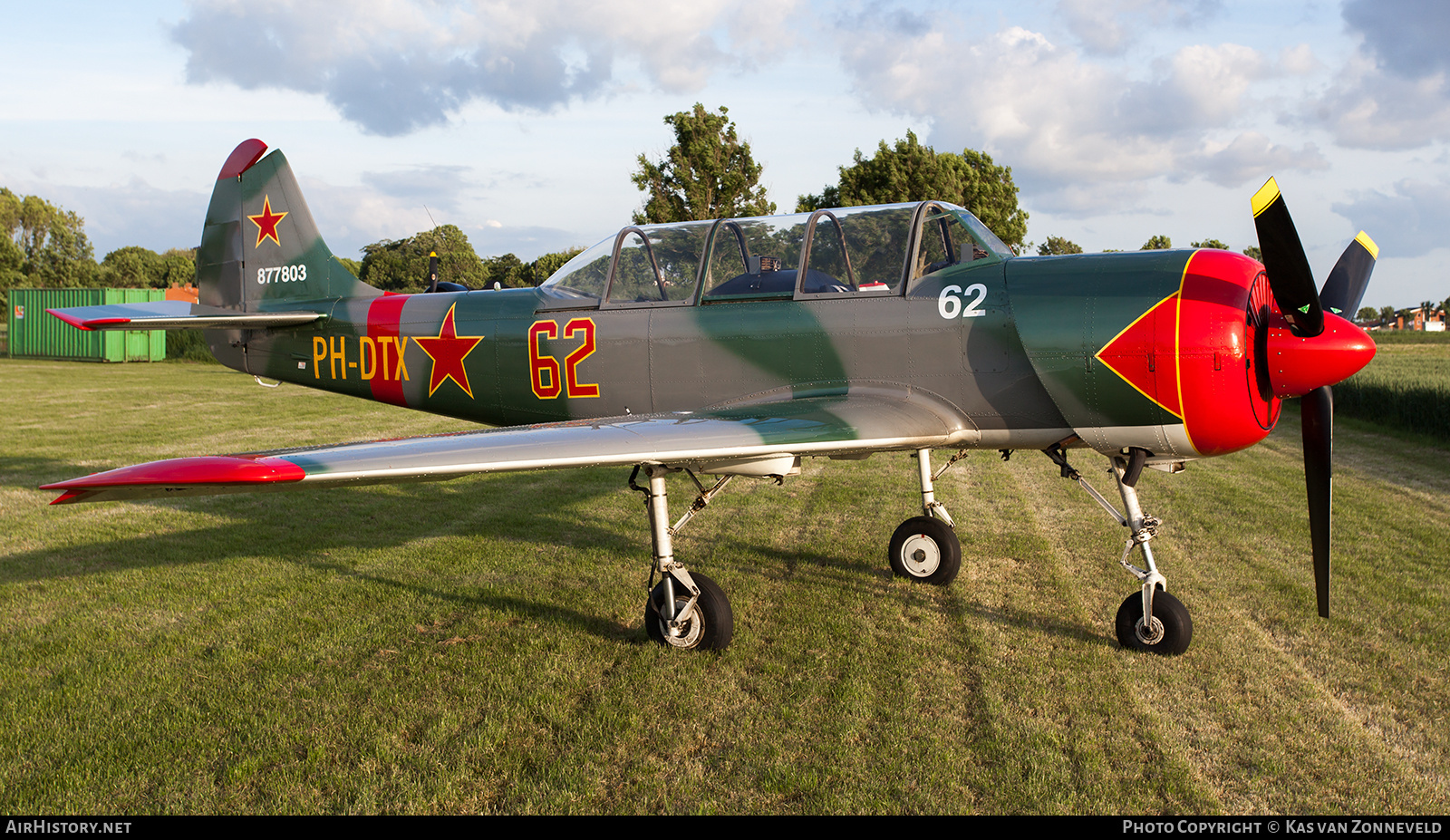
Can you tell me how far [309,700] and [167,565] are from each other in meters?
3.48

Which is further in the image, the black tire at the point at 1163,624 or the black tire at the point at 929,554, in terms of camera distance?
the black tire at the point at 929,554

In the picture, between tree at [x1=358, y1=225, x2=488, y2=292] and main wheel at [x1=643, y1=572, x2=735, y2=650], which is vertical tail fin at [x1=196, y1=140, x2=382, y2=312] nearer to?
main wheel at [x1=643, y1=572, x2=735, y2=650]

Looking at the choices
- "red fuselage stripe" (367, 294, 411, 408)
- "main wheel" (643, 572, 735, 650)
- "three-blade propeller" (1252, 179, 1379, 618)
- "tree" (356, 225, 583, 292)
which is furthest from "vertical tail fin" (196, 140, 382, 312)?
"tree" (356, 225, 583, 292)

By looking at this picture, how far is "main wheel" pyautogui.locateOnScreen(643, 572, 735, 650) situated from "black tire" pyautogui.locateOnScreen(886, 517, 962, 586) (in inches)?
79.0

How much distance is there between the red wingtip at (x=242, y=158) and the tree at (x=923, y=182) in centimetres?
1952

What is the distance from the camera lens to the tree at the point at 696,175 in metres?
24.3

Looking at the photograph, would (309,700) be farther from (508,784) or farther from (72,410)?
(72,410)

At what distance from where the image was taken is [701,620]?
17.4ft

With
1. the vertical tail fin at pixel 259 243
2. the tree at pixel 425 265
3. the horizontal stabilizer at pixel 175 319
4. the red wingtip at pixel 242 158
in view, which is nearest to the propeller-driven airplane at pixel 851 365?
the horizontal stabilizer at pixel 175 319

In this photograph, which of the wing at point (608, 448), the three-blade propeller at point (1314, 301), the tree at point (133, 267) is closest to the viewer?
the wing at point (608, 448)

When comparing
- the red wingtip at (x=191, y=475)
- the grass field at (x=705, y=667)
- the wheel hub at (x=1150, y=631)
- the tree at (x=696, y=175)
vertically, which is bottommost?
the grass field at (x=705, y=667)

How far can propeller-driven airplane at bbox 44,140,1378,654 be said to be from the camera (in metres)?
4.77

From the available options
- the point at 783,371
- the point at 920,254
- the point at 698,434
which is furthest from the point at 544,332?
the point at 920,254

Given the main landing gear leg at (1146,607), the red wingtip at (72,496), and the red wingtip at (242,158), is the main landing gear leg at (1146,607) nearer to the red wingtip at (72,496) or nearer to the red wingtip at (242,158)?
the red wingtip at (72,496)
